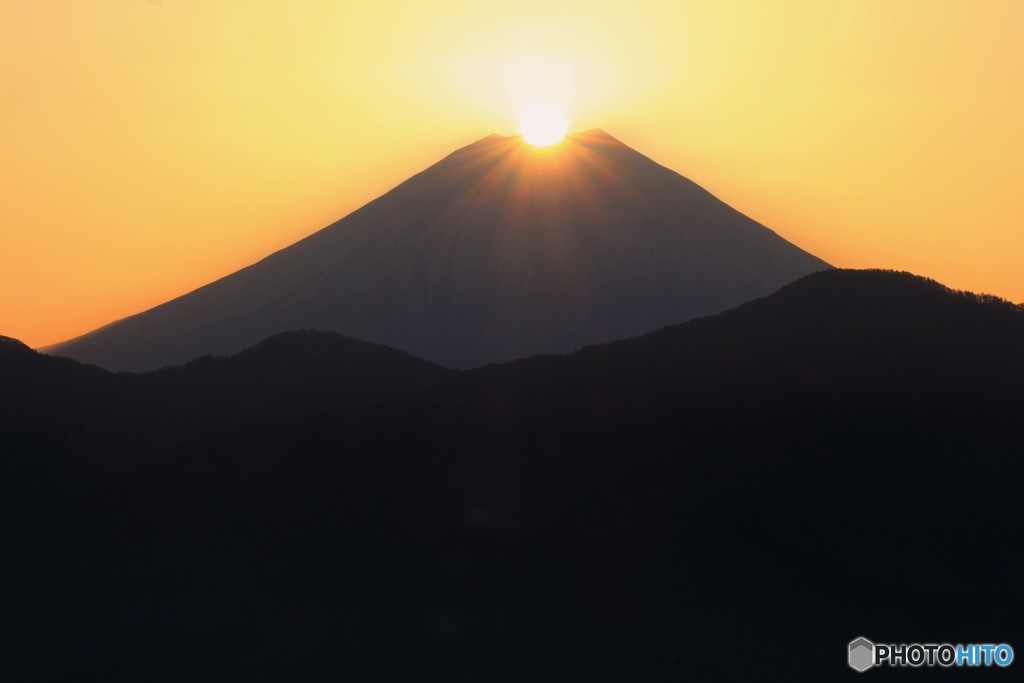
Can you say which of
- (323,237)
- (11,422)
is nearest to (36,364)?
(11,422)

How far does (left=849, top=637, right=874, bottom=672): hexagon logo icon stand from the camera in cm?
1769

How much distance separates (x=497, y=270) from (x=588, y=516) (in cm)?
7588

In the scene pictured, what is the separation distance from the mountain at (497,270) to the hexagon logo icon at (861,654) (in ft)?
211

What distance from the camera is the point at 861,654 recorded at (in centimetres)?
1819

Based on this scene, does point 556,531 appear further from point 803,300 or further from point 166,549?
point 803,300
